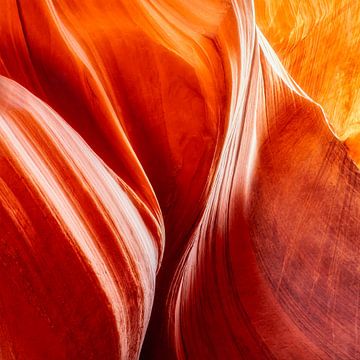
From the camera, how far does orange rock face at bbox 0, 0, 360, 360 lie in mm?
570

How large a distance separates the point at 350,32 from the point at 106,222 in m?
1.91

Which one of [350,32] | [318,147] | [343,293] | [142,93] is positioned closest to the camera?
[142,93]

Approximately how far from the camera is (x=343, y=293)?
1.06 meters

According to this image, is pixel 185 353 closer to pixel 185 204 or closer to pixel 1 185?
pixel 185 204

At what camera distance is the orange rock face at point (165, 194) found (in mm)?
570

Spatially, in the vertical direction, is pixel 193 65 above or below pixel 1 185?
above

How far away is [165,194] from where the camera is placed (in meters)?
0.87

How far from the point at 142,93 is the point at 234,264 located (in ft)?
1.41

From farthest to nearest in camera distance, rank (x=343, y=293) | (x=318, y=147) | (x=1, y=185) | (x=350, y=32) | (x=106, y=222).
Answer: (x=350, y=32) < (x=318, y=147) < (x=343, y=293) < (x=106, y=222) < (x=1, y=185)

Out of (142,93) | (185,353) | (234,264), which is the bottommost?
(185,353)

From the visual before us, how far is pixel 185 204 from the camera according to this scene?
887mm

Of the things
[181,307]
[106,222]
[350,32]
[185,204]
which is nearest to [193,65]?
[185,204]

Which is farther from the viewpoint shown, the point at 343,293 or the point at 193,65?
the point at 343,293

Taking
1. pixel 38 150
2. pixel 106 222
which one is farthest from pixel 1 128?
pixel 106 222
